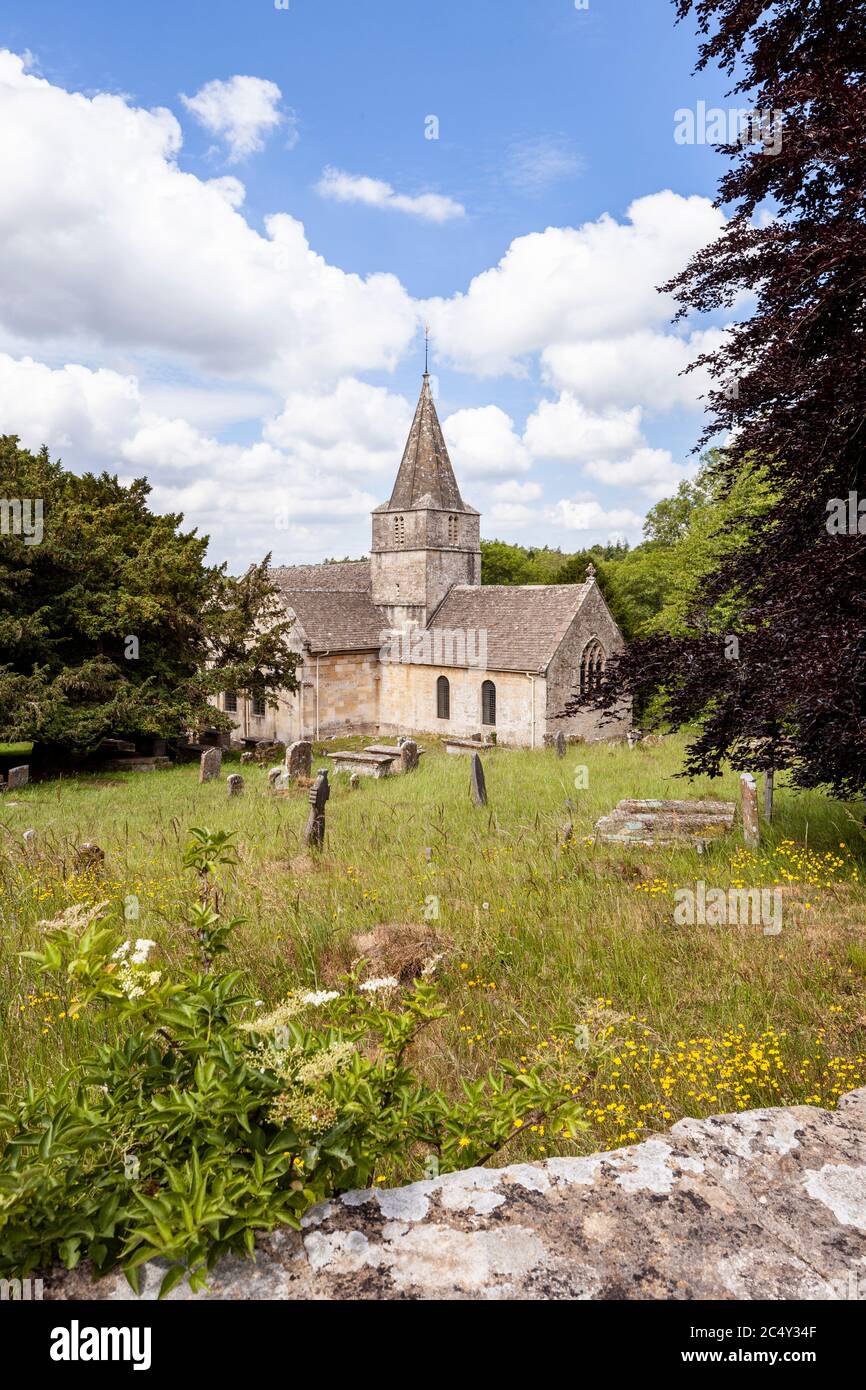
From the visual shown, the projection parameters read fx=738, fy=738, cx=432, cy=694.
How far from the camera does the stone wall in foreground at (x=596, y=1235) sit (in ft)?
5.27

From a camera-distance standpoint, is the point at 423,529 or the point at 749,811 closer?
the point at 749,811

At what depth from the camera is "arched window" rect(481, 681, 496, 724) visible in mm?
31016

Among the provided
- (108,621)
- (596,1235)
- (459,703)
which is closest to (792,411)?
(596,1235)

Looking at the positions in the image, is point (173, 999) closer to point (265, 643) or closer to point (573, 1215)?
point (573, 1215)

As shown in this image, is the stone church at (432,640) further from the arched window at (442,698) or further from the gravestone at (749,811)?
the gravestone at (749,811)

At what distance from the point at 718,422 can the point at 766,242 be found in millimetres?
1896

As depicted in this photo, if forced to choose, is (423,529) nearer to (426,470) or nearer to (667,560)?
(426,470)

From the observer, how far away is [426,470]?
34156 mm

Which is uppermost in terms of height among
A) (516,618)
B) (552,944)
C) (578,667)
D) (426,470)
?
(426,470)

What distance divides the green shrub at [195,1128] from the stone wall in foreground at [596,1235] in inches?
3.8

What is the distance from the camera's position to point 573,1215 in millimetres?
1867

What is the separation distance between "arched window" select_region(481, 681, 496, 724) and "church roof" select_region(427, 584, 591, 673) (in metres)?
0.94

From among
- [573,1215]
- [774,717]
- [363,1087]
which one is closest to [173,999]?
[363,1087]

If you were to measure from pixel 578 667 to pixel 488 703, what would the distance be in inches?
158
